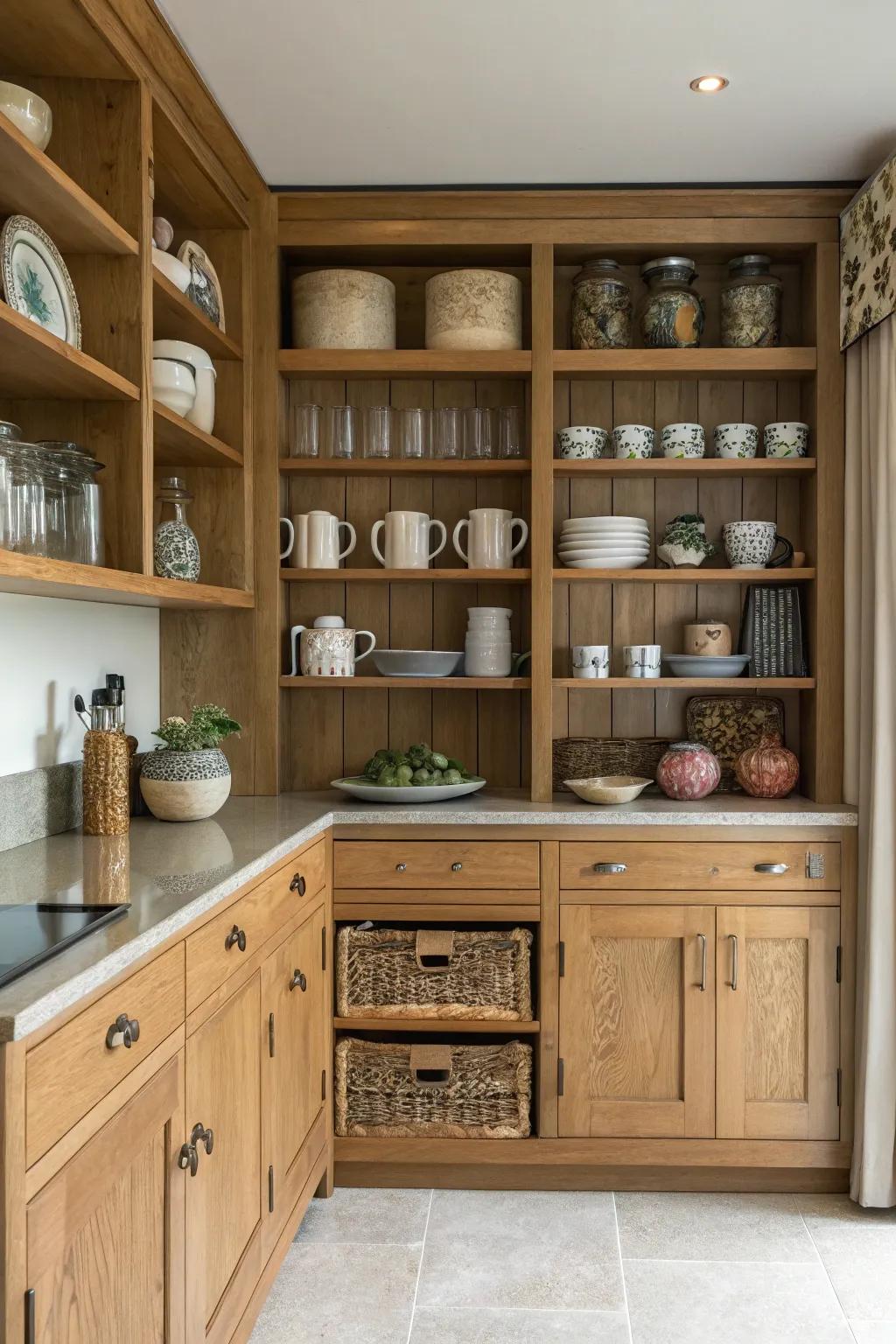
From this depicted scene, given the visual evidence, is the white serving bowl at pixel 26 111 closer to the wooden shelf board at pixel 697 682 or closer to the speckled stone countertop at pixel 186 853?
the speckled stone countertop at pixel 186 853

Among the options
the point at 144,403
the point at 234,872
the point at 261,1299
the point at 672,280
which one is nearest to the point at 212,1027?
the point at 234,872

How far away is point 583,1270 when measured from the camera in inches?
97.0

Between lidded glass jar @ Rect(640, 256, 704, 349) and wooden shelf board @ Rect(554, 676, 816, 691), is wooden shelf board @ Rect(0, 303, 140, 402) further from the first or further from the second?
lidded glass jar @ Rect(640, 256, 704, 349)

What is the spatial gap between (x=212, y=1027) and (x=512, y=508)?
2.00m

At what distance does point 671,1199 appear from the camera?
9.26 feet

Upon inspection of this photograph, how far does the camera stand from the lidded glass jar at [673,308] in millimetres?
3113

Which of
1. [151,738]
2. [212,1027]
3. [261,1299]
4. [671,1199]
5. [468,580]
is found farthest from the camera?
[468,580]

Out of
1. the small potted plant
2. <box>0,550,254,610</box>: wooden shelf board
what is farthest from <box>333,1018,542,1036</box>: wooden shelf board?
<box>0,550,254,610</box>: wooden shelf board

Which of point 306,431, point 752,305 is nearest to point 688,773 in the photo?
point 752,305

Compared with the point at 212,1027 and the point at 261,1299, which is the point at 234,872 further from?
the point at 261,1299

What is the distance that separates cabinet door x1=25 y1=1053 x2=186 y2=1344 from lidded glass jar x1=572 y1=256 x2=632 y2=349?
2326mm

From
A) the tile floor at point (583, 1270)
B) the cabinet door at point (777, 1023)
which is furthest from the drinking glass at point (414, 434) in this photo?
the tile floor at point (583, 1270)

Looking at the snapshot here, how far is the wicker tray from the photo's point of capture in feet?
10.8

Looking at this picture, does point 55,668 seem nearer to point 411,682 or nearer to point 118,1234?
point 411,682
